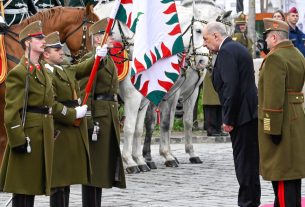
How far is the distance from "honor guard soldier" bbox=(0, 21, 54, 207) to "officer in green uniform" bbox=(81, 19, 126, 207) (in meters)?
1.40

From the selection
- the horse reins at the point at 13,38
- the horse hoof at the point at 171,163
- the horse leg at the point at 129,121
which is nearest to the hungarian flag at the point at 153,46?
the horse reins at the point at 13,38

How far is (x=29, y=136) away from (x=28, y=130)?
0.06 meters

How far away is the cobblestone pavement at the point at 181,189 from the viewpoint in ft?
42.4

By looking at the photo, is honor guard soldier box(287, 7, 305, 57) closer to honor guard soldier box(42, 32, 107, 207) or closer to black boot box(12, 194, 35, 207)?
honor guard soldier box(42, 32, 107, 207)

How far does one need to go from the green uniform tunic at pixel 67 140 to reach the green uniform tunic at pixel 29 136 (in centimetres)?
51

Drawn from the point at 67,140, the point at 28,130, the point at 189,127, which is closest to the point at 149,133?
the point at 189,127

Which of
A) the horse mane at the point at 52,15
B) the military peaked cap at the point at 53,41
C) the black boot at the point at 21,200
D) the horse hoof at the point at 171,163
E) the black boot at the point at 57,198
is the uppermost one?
the horse mane at the point at 52,15

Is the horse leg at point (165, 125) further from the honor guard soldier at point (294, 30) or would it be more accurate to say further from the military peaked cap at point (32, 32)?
the military peaked cap at point (32, 32)

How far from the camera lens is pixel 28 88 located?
10000 millimetres

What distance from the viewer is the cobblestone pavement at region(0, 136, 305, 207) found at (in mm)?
12922

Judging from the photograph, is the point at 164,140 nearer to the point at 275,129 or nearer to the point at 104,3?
the point at 104,3

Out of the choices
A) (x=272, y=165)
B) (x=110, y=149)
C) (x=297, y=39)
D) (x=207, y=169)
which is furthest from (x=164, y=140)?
(x=272, y=165)

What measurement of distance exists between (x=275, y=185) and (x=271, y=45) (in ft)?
4.53

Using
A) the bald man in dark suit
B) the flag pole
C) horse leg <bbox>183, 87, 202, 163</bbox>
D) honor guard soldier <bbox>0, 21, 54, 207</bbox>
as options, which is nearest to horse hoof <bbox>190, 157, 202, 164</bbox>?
horse leg <bbox>183, 87, 202, 163</bbox>
